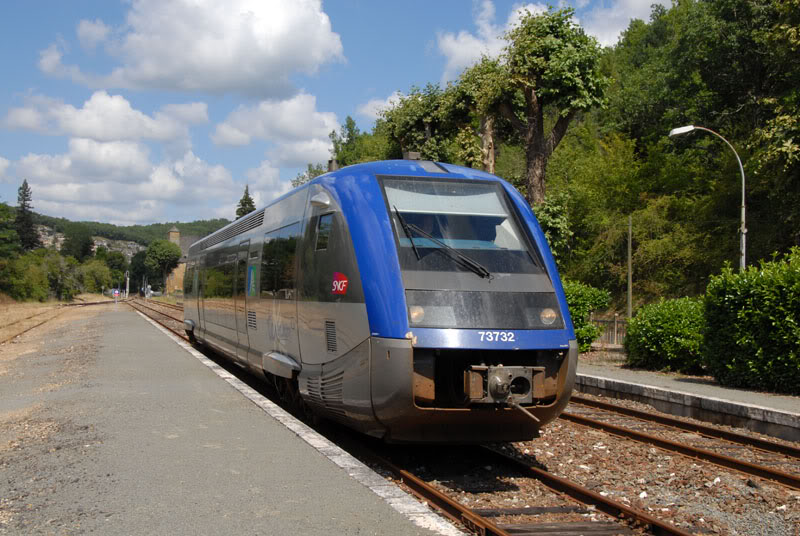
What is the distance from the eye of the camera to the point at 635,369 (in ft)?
58.0

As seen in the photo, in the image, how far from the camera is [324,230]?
8438mm

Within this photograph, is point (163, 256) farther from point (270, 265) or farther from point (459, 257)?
point (459, 257)

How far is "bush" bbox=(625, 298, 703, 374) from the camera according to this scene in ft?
53.7

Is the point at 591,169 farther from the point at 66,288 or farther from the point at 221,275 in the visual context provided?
the point at 66,288

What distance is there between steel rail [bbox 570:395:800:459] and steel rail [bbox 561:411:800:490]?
1.03 m

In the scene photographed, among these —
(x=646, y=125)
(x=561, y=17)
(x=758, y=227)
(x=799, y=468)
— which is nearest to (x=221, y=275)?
(x=799, y=468)

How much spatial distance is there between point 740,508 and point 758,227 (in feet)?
103

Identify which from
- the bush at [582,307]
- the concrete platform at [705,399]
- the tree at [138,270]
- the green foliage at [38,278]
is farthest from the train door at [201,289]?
the tree at [138,270]

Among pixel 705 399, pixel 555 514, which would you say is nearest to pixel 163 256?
pixel 705 399

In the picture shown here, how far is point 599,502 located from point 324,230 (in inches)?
163

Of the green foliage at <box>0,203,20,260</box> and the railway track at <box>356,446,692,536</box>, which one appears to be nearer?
the railway track at <box>356,446,692,536</box>

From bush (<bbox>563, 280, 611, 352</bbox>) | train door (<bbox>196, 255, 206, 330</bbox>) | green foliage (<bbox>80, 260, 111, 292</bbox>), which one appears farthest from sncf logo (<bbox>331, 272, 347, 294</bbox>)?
green foliage (<bbox>80, 260, 111, 292</bbox>)

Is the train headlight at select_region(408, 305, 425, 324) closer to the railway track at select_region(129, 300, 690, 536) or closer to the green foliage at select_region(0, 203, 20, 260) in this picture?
the railway track at select_region(129, 300, 690, 536)

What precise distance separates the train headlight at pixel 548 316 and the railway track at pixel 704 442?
2.61 metres
